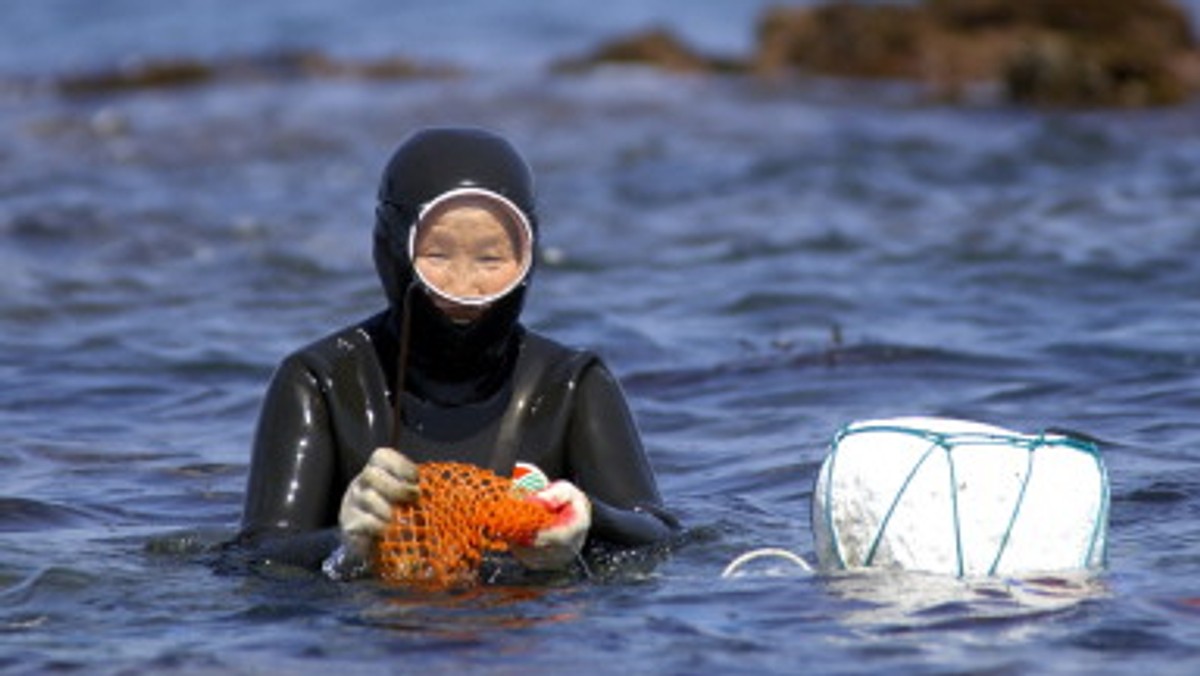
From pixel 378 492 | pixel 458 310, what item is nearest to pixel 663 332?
pixel 458 310

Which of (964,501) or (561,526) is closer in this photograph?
(561,526)

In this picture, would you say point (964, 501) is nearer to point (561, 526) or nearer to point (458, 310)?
point (561, 526)

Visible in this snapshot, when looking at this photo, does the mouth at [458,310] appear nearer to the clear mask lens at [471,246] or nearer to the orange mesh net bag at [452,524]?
the clear mask lens at [471,246]

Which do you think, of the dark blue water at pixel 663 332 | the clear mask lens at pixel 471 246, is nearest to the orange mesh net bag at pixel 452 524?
the dark blue water at pixel 663 332

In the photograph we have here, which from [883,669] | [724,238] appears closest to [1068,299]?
[724,238]

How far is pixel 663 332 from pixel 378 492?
6021 mm

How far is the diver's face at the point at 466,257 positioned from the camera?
6094 mm

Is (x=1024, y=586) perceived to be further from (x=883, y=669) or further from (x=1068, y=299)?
(x=1068, y=299)

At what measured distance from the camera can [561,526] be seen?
5641 millimetres

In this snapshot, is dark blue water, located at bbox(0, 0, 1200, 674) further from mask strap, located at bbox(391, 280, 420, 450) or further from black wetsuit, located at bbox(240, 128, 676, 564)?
mask strap, located at bbox(391, 280, 420, 450)

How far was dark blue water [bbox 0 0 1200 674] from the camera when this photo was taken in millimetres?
5848

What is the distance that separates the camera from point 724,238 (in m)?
14.6

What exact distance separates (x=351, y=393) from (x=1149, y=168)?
11.4 m

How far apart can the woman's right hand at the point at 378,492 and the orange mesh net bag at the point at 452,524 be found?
3.1 inches
